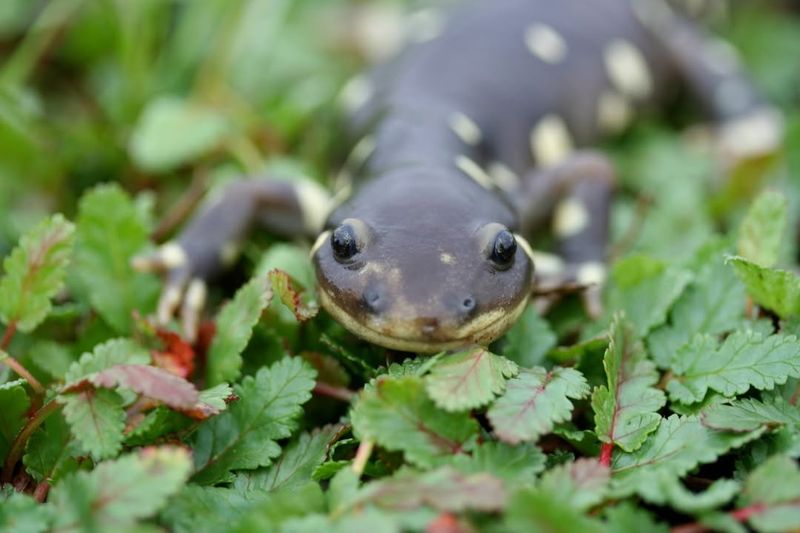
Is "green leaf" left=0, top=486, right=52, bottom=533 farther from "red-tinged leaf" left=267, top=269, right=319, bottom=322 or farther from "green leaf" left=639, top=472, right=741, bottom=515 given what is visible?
"green leaf" left=639, top=472, right=741, bottom=515

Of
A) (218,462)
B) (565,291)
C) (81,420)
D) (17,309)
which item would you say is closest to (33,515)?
(81,420)

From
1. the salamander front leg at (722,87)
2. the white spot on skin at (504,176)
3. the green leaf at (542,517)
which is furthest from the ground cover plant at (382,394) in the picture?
the salamander front leg at (722,87)

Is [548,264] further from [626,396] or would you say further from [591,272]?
[626,396]

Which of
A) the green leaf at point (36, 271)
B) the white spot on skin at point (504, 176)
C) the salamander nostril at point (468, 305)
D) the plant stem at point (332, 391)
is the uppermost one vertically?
the green leaf at point (36, 271)

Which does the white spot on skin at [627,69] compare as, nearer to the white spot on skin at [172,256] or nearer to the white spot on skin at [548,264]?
the white spot on skin at [548,264]

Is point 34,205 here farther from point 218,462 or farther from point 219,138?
point 218,462

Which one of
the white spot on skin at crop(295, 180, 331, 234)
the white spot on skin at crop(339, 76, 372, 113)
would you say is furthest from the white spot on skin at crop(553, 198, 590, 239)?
the white spot on skin at crop(339, 76, 372, 113)

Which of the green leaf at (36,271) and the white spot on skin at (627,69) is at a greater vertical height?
the green leaf at (36,271)
